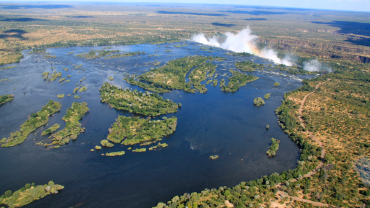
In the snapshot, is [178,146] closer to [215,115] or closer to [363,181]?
[215,115]

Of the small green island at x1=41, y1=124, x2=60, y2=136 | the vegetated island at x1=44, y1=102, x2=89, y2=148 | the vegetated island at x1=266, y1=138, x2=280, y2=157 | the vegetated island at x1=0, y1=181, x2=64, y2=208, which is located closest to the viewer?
the vegetated island at x1=0, y1=181, x2=64, y2=208

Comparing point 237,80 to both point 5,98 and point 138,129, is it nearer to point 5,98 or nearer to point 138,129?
point 138,129

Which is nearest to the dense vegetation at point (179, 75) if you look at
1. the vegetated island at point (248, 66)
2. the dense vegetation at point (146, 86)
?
the dense vegetation at point (146, 86)

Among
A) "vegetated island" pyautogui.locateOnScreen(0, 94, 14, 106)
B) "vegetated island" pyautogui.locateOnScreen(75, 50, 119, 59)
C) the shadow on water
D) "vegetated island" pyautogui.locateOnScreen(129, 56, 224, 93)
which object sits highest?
the shadow on water

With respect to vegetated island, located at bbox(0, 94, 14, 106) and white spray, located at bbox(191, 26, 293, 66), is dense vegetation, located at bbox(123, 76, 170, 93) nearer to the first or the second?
vegetated island, located at bbox(0, 94, 14, 106)

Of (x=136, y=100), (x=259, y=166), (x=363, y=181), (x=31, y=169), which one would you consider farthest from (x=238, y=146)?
(x=31, y=169)

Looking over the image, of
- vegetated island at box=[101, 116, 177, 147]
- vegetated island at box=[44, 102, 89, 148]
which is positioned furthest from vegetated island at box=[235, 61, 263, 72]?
vegetated island at box=[44, 102, 89, 148]

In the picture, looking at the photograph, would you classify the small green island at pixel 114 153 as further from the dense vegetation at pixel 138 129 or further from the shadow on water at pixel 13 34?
the shadow on water at pixel 13 34
